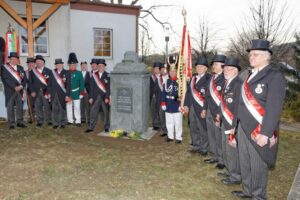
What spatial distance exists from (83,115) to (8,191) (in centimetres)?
468

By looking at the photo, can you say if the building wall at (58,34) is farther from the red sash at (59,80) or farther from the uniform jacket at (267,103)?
the uniform jacket at (267,103)

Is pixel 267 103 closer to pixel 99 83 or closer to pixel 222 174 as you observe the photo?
pixel 222 174

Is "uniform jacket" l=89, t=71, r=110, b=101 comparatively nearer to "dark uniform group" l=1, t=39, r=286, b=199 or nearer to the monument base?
"dark uniform group" l=1, t=39, r=286, b=199

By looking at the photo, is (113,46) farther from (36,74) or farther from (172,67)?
(172,67)

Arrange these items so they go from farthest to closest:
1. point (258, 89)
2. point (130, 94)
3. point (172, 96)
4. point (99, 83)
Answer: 1. point (99, 83)
2. point (130, 94)
3. point (172, 96)
4. point (258, 89)

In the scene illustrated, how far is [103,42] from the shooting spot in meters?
13.0

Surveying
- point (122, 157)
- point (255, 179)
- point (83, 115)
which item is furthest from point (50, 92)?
point (255, 179)

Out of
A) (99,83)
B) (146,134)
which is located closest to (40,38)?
(99,83)

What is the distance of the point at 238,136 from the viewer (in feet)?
12.6

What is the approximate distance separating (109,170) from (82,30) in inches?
344

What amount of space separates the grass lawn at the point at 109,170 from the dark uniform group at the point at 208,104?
1.55 feet

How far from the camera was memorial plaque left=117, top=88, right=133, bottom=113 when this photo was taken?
7.00m

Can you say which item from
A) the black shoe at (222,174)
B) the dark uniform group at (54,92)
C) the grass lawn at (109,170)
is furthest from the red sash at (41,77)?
the black shoe at (222,174)

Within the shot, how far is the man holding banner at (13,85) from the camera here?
737 centimetres
